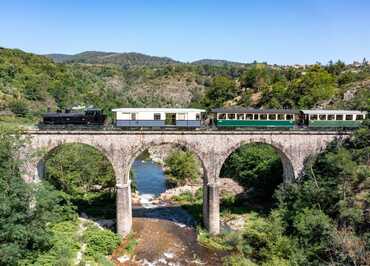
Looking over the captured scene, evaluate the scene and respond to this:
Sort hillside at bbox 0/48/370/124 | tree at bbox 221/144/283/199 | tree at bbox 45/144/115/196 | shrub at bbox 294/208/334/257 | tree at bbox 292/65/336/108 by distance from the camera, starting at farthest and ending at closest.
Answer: hillside at bbox 0/48/370/124
tree at bbox 292/65/336/108
tree at bbox 45/144/115/196
tree at bbox 221/144/283/199
shrub at bbox 294/208/334/257

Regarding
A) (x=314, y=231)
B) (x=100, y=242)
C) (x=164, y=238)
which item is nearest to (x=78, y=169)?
(x=100, y=242)

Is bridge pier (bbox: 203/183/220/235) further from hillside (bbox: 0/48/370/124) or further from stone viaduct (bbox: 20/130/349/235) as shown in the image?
hillside (bbox: 0/48/370/124)

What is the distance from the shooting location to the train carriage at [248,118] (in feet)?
128

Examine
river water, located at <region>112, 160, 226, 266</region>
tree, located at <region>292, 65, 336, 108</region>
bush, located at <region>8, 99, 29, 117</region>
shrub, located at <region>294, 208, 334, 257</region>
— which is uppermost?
tree, located at <region>292, 65, 336, 108</region>

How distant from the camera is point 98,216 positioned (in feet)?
135

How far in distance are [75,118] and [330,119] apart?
28.3 metres

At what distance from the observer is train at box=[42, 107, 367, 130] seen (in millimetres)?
37250

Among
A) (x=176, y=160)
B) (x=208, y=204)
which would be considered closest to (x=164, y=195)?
(x=176, y=160)

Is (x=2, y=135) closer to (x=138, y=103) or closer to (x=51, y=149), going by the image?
(x=51, y=149)

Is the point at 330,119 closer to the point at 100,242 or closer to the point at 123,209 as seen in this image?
the point at 123,209

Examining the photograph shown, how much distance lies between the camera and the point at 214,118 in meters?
39.9

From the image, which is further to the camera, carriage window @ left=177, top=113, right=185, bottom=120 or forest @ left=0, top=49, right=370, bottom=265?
carriage window @ left=177, top=113, right=185, bottom=120

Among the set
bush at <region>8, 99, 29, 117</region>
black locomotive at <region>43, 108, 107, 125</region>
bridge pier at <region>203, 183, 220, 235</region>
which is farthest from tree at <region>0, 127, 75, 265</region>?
bush at <region>8, 99, 29, 117</region>

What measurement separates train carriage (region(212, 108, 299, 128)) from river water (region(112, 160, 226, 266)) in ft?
39.8
